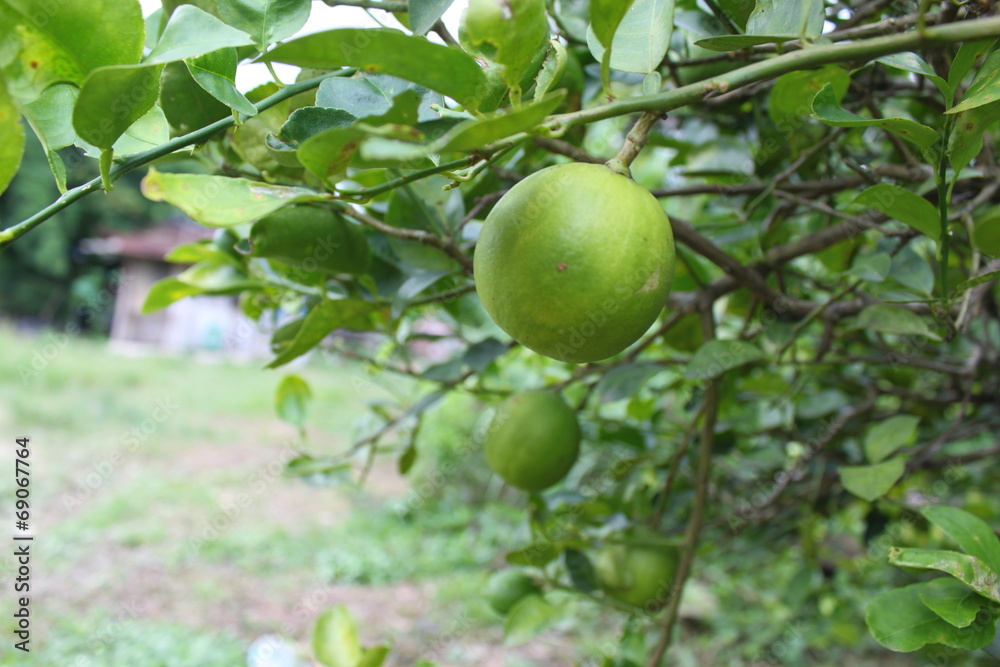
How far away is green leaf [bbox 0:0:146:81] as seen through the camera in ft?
1.11

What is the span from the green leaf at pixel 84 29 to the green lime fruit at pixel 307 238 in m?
0.17

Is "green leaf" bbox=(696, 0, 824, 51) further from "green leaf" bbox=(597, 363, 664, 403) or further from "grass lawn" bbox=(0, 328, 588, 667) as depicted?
"grass lawn" bbox=(0, 328, 588, 667)

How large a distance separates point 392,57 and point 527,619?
2.25 feet

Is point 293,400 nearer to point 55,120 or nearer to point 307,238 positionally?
point 307,238

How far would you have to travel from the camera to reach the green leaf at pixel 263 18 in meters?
0.43

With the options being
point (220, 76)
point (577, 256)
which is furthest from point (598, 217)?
point (220, 76)

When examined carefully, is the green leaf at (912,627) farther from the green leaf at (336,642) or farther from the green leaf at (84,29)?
the green leaf at (84,29)

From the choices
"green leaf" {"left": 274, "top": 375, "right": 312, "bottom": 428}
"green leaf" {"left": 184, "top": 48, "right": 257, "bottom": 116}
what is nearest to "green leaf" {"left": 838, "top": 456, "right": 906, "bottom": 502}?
"green leaf" {"left": 184, "top": 48, "right": 257, "bottom": 116}

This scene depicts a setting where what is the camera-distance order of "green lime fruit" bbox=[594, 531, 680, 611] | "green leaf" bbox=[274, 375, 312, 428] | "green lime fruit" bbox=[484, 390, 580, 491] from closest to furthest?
1. "green lime fruit" bbox=[484, 390, 580, 491]
2. "green lime fruit" bbox=[594, 531, 680, 611]
3. "green leaf" bbox=[274, 375, 312, 428]

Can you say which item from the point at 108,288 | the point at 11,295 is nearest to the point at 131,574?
the point at 108,288

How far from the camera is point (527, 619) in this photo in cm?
81

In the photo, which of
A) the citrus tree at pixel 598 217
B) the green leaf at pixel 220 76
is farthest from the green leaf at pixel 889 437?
the green leaf at pixel 220 76

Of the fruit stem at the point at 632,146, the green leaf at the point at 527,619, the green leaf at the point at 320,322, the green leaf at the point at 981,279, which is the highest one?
the fruit stem at the point at 632,146

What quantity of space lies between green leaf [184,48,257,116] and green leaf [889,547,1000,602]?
0.49 m
